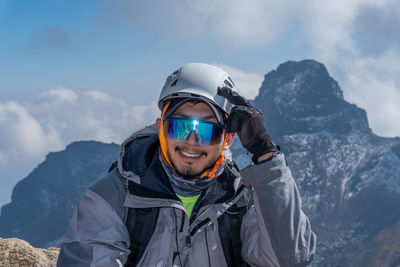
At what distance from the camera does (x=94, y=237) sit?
5.09 meters

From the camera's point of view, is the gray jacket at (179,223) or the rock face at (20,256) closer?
the gray jacket at (179,223)

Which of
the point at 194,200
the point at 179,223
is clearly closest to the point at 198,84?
the point at 194,200

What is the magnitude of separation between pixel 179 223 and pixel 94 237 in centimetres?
119

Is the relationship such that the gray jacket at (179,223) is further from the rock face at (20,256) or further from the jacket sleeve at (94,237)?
the rock face at (20,256)

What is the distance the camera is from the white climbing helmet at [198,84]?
20.8 feet

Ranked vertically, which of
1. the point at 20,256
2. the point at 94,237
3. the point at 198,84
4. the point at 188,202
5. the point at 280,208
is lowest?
the point at 20,256

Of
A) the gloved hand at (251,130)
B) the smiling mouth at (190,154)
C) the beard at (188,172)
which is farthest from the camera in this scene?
the smiling mouth at (190,154)

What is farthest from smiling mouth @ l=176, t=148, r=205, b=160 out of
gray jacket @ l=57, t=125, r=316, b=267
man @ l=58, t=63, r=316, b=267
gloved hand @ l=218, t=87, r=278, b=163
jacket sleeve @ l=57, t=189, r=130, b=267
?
jacket sleeve @ l=57, t=189, r=130, b=267

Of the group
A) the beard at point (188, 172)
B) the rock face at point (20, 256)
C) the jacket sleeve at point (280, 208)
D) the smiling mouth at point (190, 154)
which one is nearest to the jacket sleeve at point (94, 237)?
the beard at point (188, 172)

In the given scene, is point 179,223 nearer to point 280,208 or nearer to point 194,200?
point 194,200

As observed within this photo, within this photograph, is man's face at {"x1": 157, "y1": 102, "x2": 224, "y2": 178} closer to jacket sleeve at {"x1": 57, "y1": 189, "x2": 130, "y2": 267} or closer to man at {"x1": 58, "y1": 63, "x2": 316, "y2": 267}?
man at {"x1": 58, "y1": 63, "x2": 316, "y2": 267}

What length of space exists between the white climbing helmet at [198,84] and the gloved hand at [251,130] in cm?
73

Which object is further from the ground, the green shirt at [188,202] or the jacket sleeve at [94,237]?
the green shirt at [188,202]

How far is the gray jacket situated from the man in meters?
0.01
